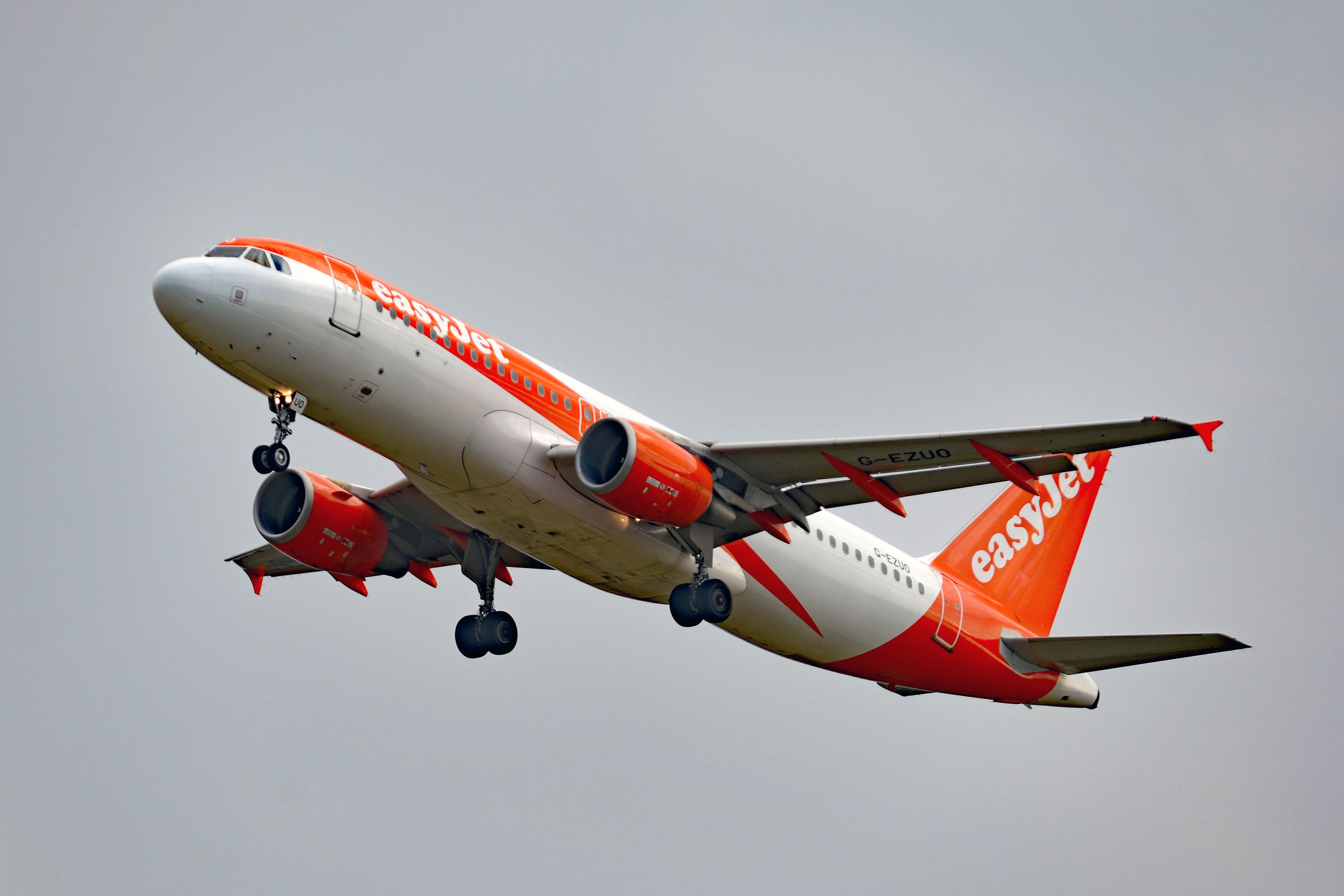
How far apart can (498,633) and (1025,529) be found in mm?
14192

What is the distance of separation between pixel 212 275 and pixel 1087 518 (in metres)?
24.2

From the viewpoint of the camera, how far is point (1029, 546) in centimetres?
3700

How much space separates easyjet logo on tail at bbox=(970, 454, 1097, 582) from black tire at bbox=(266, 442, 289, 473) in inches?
701

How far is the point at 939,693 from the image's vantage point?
33.7 meters

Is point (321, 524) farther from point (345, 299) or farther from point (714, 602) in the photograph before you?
point (714, 602)

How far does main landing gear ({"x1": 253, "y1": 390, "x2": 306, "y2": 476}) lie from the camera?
80.3ft

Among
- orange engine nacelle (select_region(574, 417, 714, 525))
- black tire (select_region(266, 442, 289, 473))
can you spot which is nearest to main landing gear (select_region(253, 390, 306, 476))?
black tire (select_region(266, 442, 289, 473))

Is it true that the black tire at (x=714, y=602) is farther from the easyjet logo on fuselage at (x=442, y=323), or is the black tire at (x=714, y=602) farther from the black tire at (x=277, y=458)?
the black tire at (x=277, y=458)

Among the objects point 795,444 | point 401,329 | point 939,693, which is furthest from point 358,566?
point 939,693

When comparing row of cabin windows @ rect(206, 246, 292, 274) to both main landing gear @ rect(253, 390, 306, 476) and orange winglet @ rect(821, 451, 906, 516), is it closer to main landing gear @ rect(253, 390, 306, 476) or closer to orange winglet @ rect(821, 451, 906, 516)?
main landing gear @ rect(253, 390, 306, 476)

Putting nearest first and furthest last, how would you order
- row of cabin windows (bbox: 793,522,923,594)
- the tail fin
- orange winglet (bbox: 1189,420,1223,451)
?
1. orange winglet (bbox: 1189,420,1223,451)
2. row of cabin windows (bbox: 793,522,923,594)
3. the tail fin

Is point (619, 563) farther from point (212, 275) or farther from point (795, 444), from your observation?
point (212, 275)

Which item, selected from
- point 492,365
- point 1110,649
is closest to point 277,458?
point 492,365

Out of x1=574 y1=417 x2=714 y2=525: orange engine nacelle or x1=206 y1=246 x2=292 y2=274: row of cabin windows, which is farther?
x1=574 y1=417 x2=714 y2=525: orange engine nacelle
